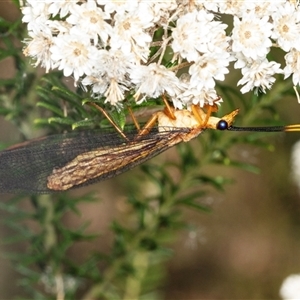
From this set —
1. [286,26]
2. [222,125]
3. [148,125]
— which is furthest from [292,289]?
[286,26]

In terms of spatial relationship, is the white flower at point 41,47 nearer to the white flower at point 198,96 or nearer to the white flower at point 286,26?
the white flower at point 198,96

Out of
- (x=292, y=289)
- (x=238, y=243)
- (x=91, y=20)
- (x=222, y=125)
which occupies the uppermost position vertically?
(x=91, y=20)

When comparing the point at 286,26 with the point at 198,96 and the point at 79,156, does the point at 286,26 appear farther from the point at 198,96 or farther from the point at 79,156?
the point at 79,156

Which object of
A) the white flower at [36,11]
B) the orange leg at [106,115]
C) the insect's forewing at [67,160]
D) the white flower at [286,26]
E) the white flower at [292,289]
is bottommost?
the white flower at [292,289]

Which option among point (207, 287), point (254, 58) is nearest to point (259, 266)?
point (207, 287)

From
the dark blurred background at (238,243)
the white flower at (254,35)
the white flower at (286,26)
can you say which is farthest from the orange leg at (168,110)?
the dark blurred background at (238,243)

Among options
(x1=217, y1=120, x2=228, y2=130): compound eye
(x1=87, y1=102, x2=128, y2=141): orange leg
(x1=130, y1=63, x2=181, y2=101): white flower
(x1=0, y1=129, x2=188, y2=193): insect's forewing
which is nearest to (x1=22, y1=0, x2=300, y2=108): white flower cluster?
(x1=130, y1=63, x2=181, y2=101): white flower

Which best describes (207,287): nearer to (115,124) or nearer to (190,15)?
(115,124)
